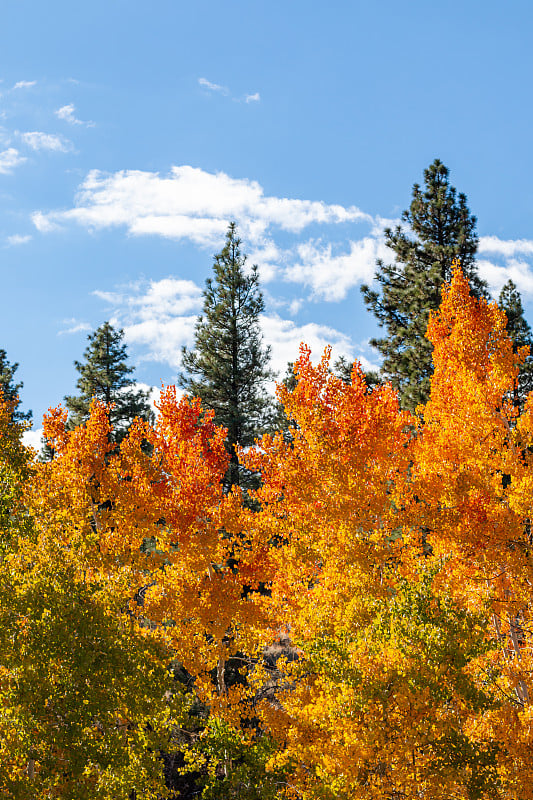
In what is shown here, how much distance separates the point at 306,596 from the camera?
17266mm

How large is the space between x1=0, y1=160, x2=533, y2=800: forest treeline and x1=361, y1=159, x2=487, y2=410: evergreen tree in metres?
0.48

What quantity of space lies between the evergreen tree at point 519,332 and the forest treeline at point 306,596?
0.29 ft

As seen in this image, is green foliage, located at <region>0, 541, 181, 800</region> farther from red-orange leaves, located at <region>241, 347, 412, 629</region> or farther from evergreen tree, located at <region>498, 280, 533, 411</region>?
evergreen tree, located at <region>498, 280, 533, 411</region>

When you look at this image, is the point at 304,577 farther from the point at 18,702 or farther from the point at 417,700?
the point at 18,702

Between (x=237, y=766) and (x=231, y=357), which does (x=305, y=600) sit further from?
(x=231, y=357)

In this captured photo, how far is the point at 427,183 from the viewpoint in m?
31.1

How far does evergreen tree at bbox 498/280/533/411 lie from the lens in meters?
26.2

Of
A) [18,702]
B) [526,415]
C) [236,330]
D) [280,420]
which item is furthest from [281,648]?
[18,702]

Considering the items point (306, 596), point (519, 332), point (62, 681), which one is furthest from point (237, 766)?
point (519, 332)

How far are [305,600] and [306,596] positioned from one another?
78 centimetres

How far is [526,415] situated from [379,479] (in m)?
3.97

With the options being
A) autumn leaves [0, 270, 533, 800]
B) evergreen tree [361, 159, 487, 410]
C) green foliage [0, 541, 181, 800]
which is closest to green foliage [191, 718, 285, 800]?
autumn leaves [0, 270, 533, 800]

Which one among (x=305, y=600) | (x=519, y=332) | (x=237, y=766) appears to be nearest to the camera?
(x=305, y=600)

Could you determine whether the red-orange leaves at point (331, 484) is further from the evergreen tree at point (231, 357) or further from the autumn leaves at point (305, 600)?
the evergreen tree at point (231, 357)
